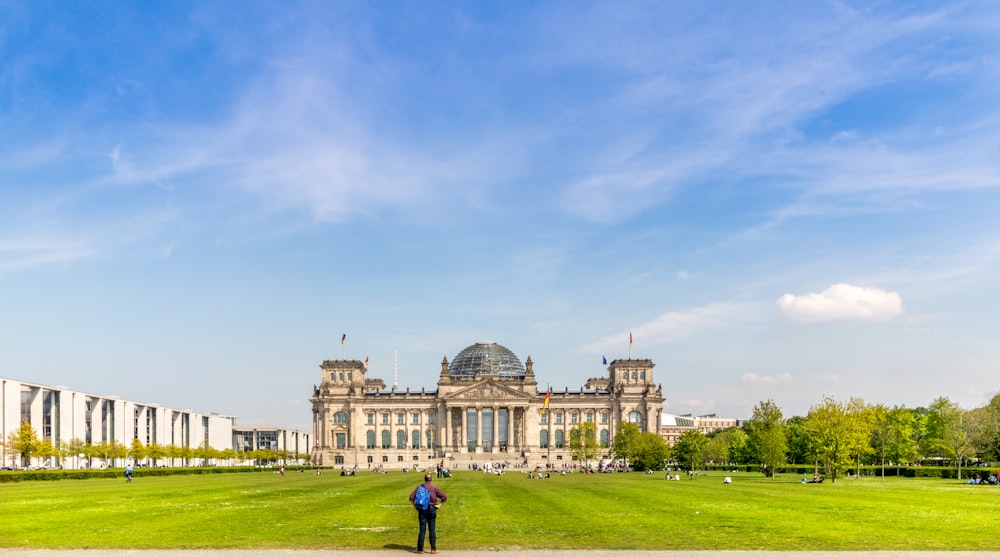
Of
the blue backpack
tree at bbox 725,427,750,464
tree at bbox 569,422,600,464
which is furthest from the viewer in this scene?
tree at bbox 569,422,600,464

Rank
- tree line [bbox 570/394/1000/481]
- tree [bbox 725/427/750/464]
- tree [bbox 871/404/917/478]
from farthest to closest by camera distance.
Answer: tree [bbox 725/427/750/464]
tree [bbox 871/404/917/478]
tree line [bbox 570/394/1000/481]

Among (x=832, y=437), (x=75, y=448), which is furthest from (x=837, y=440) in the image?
(x=75, y=448)

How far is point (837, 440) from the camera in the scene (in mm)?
79250

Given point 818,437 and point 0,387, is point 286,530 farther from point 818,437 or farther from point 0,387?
point 0,387

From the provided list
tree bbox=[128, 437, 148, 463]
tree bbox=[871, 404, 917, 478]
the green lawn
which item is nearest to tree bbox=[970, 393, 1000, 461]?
tree bbox=[871, 404, 917, 478]

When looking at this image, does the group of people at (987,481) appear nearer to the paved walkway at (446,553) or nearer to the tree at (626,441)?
the paved walkway at (446,553)

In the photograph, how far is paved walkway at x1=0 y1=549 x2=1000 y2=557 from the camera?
22594 millimetres

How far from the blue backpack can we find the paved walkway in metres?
1.25

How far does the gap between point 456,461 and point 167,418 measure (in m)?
66.5

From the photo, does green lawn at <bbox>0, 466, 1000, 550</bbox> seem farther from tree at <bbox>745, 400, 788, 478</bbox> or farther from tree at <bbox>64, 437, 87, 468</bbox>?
tree at <bbox>64, 437, 87, 468</bbox>

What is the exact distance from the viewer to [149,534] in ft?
90.1

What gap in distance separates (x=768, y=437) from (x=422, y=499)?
77.9 m

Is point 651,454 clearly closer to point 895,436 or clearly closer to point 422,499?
point 895,436

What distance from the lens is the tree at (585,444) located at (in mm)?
168875
